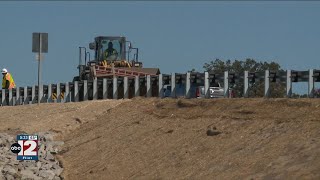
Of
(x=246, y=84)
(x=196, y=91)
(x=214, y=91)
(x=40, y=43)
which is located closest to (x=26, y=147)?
(x=40, y=43)

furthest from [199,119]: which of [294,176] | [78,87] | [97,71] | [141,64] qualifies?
[141,64]

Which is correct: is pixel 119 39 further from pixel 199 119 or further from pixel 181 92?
pixel 199 119

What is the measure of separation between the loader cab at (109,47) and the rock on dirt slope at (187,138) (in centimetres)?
1700

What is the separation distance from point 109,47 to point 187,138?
952 inches

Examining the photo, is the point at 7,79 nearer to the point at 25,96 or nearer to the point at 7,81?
the point at 7,81

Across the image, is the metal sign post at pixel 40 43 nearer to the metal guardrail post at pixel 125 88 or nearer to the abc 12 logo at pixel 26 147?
the metal guardrail post at pixel 125 88

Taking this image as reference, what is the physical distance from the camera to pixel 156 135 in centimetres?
2689

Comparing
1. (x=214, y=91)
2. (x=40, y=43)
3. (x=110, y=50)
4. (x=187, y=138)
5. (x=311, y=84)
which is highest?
(x=40, y=43)

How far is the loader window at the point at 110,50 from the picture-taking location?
49250mm

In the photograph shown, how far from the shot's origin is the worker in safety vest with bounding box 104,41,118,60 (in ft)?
162

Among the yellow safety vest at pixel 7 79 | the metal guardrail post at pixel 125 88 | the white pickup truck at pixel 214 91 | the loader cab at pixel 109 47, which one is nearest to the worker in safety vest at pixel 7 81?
the yellow safety vest at pixel 7 79

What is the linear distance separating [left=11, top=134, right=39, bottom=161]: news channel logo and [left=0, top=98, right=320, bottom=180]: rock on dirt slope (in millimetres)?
1817

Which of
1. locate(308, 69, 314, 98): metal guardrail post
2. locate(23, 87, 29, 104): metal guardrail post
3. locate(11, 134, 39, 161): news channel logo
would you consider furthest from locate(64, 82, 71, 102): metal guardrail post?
locate(11, 134, 39, 161): news channel logo

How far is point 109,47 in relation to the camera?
49406 mm
